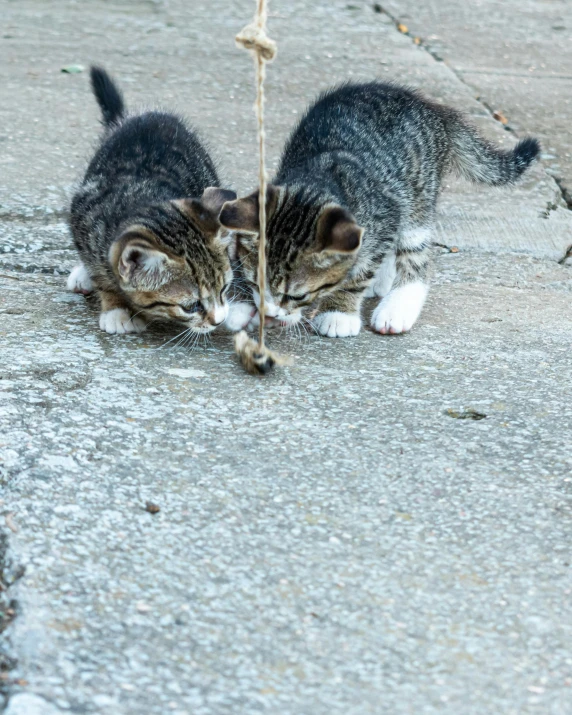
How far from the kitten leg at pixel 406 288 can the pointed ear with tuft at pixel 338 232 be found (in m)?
0.44

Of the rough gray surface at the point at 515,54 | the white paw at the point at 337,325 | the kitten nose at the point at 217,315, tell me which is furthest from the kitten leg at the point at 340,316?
the rough gray surface at the point at 515,54

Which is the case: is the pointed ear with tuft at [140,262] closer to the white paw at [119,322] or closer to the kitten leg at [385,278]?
the white paw at [119,322]

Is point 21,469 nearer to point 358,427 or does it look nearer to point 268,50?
point 358,427

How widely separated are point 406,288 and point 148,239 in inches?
46.3

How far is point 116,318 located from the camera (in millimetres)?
3588

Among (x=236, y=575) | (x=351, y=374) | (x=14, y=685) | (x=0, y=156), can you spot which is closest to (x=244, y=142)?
(x=0, y=156)

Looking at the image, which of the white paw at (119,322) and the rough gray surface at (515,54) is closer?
the white paw at (119,322)

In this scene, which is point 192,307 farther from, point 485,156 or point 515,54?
point 515,54

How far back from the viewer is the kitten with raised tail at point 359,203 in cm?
361

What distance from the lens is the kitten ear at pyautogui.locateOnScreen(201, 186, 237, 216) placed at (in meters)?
3.62

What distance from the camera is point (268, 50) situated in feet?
9.09

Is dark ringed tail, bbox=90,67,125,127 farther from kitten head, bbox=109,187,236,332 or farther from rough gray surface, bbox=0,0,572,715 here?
kitten head, bbox=109,187,236,332

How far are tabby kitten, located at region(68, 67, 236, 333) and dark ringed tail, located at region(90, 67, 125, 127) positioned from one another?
0.55 m

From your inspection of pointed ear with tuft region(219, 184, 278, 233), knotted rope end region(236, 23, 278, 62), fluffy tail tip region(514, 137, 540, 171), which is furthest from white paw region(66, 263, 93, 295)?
fluffy tail tip region(514, 137, 540, 171)
